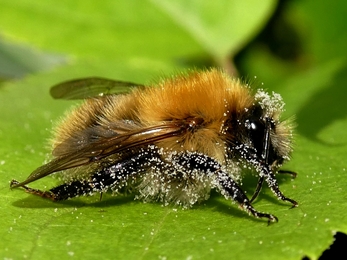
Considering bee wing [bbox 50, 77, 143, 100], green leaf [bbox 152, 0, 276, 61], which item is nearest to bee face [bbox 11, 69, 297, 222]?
bee wing [bbox 50, 77, 143, 100]

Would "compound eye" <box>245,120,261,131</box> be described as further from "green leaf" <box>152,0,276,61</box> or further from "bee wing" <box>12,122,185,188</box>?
"green leaf" <box>152,0,276,61</box>

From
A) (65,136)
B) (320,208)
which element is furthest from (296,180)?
(65,136)

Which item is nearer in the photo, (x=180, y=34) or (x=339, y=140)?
(x=339, y=140)

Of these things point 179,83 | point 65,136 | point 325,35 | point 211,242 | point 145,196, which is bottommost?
point 211,242

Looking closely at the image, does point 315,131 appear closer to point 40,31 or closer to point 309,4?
point 309,4

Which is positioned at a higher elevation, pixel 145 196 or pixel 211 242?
pixel 145 196

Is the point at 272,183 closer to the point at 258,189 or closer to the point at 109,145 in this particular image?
the point at 258,189
